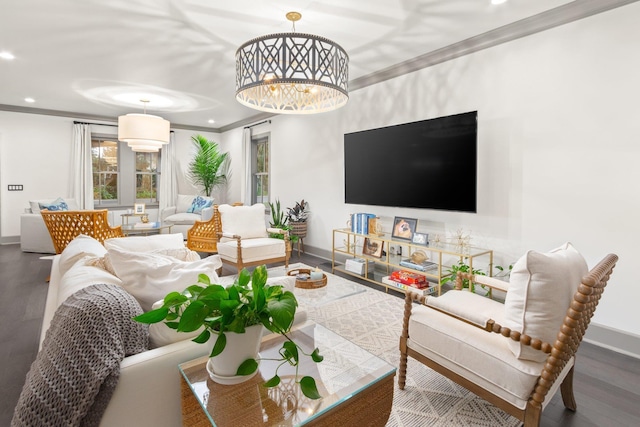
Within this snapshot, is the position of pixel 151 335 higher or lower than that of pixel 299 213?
lower

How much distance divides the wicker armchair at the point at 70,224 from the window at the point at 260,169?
339 cm

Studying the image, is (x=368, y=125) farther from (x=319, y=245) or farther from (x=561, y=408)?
(x=561, y=408)

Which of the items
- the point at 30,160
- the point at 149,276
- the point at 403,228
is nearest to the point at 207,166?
the point at 30,160

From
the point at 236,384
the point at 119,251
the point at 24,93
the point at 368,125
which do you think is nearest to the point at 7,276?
the point at 24,93

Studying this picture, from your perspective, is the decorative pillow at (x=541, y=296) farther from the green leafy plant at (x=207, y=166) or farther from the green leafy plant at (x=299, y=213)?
the green leafy plant at (x=207, y=166)

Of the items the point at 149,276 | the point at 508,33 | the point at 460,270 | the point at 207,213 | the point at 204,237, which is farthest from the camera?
the point at 207,213

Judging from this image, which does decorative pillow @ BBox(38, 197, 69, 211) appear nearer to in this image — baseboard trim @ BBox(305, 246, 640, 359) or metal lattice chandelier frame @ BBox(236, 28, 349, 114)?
metal lattice chandelier frame @ BBox(236, 28, 349, 114)

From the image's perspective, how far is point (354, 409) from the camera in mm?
1205

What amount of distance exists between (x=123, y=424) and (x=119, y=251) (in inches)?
28.5

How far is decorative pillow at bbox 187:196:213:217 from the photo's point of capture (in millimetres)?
7180

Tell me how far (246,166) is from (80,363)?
647 centimetres

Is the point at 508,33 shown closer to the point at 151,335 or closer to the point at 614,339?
the point at 614,339

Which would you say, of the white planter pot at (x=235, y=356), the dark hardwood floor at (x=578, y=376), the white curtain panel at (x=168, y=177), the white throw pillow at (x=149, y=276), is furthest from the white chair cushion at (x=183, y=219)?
the white planter pot at (x=235, y=356)

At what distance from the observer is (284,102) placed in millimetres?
2867
